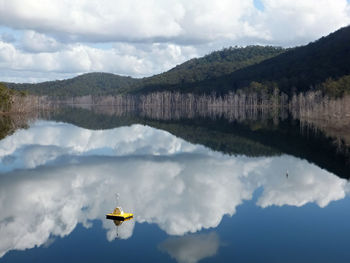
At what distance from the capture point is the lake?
15.8 meters

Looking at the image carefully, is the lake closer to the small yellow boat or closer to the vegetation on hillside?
the small yellow boat

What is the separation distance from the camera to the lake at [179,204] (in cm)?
1579

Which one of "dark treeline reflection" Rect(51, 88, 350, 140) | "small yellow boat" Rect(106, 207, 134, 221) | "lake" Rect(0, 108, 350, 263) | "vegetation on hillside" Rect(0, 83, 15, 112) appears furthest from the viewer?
"vegetation on hillside" Rect(0, 83, 15, 112)

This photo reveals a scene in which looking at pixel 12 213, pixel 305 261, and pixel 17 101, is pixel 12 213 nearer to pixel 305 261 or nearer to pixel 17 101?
pixel 305 261

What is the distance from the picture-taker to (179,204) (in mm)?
21969

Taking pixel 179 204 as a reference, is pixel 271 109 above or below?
above

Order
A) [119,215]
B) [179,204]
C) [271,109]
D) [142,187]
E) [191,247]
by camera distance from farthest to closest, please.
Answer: [271,109], [142,187], [179,204], [119,215], [191,247]

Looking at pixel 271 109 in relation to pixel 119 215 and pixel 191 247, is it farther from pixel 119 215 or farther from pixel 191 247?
pixel 191 247

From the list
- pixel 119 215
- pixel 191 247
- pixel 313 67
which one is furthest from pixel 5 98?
pixel 313 67

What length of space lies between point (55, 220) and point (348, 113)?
2554 inches

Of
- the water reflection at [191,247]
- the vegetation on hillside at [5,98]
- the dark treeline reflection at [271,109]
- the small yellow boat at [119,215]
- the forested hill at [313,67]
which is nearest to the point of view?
the water reflection at [191,247]

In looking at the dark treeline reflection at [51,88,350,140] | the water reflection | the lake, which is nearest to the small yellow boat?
the lake

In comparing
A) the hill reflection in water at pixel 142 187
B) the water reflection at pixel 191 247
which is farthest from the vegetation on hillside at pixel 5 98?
the water reflection at pixel 191 247

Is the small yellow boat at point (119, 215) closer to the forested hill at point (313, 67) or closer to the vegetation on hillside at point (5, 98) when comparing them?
the vegetation on hillside at point (5, 98)
